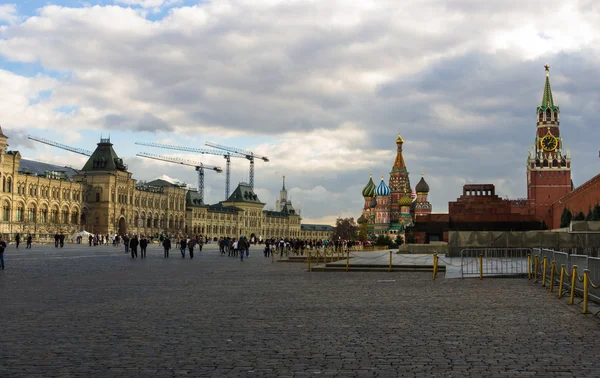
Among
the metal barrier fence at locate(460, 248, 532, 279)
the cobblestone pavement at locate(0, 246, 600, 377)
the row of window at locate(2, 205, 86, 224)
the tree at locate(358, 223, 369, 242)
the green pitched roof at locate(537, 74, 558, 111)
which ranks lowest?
the cobblestone pavement at locate(0, 246, 600, 377)

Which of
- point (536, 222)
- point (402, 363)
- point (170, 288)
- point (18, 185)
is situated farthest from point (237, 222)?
point (402, 363)

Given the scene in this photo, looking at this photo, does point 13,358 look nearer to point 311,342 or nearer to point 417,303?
point 311,342

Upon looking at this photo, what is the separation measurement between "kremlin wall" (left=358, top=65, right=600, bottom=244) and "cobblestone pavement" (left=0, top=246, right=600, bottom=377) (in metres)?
37.3

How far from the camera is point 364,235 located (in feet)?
481

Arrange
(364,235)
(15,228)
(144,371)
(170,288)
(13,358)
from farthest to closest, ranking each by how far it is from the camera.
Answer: (364,235), (15,228), (170,288), (13,358), (144,371)

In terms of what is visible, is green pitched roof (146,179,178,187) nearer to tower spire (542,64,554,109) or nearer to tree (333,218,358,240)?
tree (333,218,358,240)

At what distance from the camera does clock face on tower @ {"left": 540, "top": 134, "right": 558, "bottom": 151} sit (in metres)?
105

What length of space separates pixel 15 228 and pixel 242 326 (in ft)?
314

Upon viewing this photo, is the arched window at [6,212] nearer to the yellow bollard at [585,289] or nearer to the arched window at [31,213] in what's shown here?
the arched window at [31,213]

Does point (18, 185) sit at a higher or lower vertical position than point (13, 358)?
higher

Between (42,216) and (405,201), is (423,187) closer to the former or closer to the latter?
(405,201)

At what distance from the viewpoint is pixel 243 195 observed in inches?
7200

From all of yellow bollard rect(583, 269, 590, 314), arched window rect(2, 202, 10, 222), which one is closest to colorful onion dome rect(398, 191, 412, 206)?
arched window rect(2, 202, 10, 222)

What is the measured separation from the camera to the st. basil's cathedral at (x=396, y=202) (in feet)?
484
